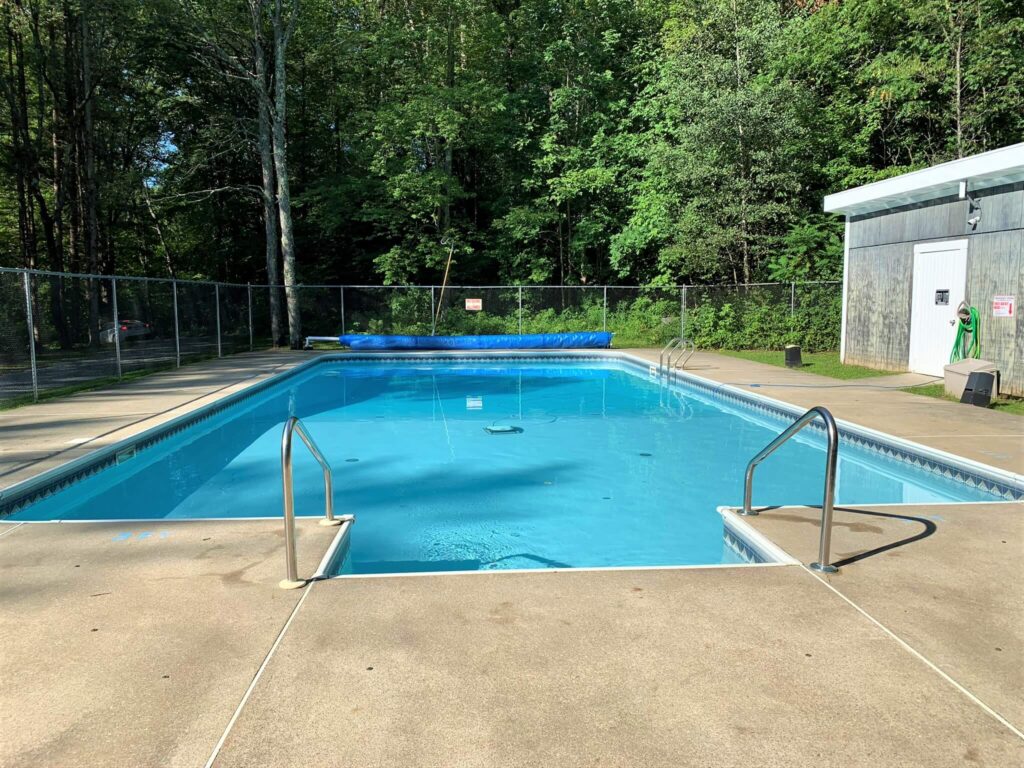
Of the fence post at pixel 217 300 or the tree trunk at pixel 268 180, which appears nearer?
the fence post at pixel 217 300

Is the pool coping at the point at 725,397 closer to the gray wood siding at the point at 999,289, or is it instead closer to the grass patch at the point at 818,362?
the grass patch at the point at 818,362

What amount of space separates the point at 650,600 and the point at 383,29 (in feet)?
81.1

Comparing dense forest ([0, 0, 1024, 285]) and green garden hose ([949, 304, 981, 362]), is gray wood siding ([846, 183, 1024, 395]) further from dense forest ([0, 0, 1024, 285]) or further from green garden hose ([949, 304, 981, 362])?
dense forest ([0, 0, 1024, 285])

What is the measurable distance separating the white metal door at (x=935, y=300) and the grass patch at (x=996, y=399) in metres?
0.72

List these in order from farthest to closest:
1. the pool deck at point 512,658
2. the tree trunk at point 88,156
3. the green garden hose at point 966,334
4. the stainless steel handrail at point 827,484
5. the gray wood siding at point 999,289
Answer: the tree trunk at point 88,156
the green garden hose at point 966,334
the gray wood siding at point 999,289
the stainless steel handrail at point 827,484
the pool deck at point 512,658

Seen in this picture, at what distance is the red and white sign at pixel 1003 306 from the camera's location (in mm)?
9750

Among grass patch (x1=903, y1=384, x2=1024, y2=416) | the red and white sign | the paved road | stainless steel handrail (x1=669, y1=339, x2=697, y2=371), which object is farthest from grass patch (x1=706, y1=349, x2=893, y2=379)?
the paved road

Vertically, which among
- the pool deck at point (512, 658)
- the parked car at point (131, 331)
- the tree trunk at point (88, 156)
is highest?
the tree trunk at point (88, 156)

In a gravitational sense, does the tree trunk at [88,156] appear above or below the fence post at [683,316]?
above

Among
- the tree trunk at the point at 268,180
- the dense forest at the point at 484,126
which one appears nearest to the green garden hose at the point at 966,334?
the dense forest at the point at 484,126

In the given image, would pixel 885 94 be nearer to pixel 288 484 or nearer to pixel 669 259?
pixel 669 259

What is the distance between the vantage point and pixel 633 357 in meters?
17.1

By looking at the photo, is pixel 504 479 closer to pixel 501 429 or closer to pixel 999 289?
pixel 501 429

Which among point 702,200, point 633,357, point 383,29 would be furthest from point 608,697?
point 383,29
